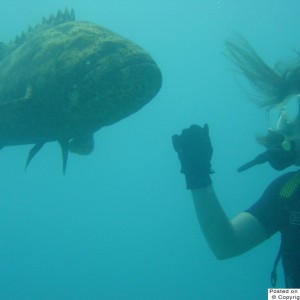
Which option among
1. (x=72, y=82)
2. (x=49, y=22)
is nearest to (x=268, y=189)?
(x=72, y=82)

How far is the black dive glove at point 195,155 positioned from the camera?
15.9 ft

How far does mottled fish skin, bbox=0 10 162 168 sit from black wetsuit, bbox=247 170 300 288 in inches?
67.8

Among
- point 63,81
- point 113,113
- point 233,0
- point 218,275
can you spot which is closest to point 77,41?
point 63,81

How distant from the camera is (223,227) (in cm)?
481

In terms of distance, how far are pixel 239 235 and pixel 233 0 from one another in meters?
51.0

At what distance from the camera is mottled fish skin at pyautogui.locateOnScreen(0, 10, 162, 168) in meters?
4.47

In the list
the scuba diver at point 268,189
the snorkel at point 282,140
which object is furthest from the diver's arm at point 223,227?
the snorkel at point 282,140

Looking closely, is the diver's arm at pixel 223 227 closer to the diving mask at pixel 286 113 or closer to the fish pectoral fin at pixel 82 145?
the diving mask at pixel 286 113

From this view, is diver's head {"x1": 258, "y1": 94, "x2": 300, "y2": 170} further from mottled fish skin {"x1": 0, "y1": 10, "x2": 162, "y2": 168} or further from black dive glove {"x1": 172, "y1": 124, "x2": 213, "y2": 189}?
mottled fish skin {"x1": 0, "y1": 10, "x2": 162, "y2": 168}

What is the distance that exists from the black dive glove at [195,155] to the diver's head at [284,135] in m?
0.67

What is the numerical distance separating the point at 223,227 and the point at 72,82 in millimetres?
2223

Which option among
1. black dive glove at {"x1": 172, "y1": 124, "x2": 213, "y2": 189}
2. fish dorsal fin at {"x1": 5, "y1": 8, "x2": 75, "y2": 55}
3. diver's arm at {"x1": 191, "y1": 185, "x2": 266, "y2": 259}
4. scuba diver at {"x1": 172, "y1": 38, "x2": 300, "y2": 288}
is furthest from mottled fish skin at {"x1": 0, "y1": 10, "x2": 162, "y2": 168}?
diver's arm at {"x1": 191, "y1": 185, "x2": 266, "y2": 259}

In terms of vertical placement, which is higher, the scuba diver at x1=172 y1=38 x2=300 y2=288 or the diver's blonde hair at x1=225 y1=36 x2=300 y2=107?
the diver's blonde hair at x1=225 y1=36 x2=300 y2=107

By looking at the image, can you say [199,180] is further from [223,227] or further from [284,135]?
[284,135]
